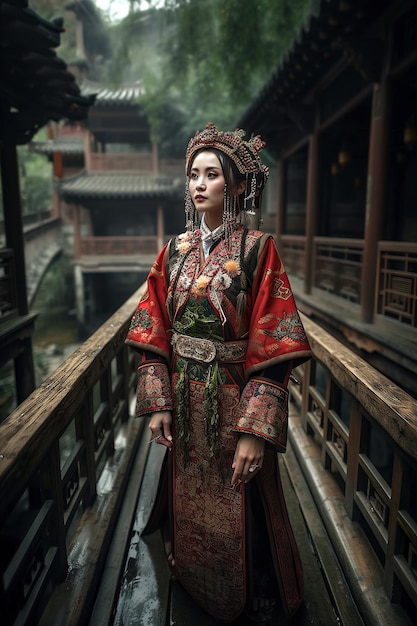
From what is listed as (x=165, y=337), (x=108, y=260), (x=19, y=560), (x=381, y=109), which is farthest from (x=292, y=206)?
(x=19, y=560)

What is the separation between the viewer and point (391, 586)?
69.8 inches

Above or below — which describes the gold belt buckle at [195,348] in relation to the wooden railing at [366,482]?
above

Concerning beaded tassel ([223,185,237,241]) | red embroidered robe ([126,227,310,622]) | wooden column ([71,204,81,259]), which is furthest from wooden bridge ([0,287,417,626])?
wooden column ([71,204,81,259])

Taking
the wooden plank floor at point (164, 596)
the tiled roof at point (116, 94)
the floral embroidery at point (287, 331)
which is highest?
the tiled roof at point (116, 94)

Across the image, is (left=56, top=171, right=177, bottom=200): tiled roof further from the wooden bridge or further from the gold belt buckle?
the gold belt buckle

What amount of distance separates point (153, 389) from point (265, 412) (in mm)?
494

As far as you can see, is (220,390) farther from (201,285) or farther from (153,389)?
(201,285)

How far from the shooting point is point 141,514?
2.57 m

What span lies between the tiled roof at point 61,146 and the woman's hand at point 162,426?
20832 millimetres

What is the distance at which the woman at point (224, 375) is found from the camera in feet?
5.68

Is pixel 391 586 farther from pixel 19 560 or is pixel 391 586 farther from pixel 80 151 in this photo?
pixel 80 151

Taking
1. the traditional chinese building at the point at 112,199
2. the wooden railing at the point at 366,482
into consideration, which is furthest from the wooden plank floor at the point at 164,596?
the traditional chinese building at the point at 112,199

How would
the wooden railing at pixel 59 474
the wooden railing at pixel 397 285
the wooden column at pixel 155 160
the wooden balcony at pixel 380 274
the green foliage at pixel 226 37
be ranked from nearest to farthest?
the wooden railing at pixel 59 474 < the wooden railing at pixel 397 285 < the wooden balcony at pixel 380 274 < the green foliage at pixel 226 37 < the wooden column at pixel 155 160

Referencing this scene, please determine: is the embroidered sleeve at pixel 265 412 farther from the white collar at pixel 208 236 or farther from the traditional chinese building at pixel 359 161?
the traditional chinese building at pixel 359 161
